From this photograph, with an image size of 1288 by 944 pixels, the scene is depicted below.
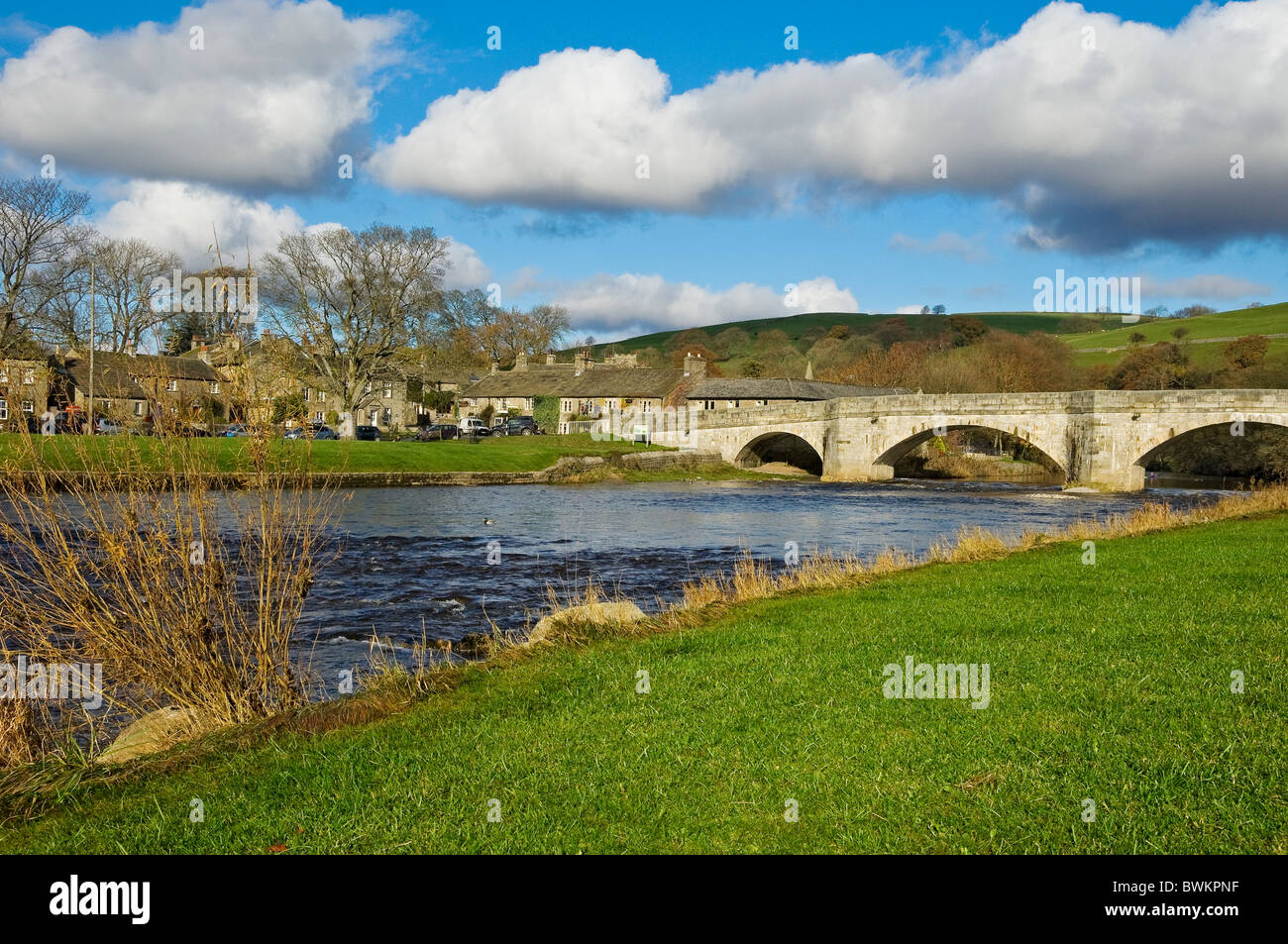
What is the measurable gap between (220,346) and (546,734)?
169 inches

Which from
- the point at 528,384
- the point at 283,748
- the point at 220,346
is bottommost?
the point at 283,748

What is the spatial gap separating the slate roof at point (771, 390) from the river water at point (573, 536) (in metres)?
22.2

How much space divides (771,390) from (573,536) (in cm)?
4568

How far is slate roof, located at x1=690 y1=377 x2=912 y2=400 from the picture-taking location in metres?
67.7

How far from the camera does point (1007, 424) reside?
46.0 m

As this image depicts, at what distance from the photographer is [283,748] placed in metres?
6.56

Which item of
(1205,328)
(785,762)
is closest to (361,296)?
(785,762)

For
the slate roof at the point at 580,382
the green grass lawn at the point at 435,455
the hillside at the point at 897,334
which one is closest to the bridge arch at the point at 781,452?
the green grass lawn at the point at 435,455

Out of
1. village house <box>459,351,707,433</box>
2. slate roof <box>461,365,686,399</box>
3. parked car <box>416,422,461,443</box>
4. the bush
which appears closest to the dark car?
the bush

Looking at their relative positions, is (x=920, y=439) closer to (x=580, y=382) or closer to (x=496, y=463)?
(x=496, y=463)

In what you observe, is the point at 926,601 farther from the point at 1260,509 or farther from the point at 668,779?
the point at 1260,509

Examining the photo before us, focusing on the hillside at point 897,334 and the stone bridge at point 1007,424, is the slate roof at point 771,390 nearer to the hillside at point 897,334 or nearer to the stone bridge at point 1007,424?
the stone bridge at point 1007,424

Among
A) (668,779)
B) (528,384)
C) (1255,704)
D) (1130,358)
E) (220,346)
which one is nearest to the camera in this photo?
(668,779)
